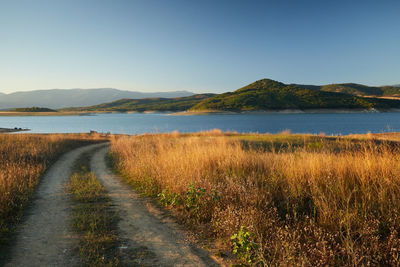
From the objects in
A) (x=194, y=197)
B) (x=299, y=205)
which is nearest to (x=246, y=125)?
(x=194, y=197)

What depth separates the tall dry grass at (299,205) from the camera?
351cm

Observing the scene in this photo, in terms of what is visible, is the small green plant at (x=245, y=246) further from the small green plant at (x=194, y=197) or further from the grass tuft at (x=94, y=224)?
the grass tuft at (x=94, y=224)

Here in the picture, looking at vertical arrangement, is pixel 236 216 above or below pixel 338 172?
below

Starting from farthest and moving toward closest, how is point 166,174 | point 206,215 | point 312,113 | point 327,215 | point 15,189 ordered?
point 312,113, point 166,174, point 15,189, point 206,215, point 327,215

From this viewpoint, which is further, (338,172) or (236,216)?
(338,172)

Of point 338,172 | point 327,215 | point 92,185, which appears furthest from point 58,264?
point 338,172

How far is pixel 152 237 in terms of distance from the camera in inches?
198

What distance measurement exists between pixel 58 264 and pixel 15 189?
211 inches

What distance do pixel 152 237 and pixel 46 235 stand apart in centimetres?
254

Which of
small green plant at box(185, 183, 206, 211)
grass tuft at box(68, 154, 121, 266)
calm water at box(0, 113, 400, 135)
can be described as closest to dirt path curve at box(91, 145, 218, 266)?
grass tuft at box(68, 154, 121, 266)

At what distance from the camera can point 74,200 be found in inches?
307

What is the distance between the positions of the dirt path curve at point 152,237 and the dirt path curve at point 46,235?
1.22m

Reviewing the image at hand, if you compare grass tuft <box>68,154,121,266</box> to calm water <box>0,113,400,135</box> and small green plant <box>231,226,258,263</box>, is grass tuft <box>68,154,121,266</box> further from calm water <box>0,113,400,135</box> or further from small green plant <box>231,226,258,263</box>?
calm water <box>0,113,400,135</box>

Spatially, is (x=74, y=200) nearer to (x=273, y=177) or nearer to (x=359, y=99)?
(x=273, y=177)
